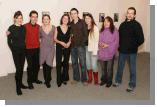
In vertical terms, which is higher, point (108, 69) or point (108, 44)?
point (108, 44)

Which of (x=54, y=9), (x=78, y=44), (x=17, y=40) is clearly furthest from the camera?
(x=54, y=9)

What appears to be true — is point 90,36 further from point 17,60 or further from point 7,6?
point 7,6

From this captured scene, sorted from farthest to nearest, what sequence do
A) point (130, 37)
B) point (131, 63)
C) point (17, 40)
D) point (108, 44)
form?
point (108, 44) < point (131, 63) < point (130, 37) < point (17, 40)

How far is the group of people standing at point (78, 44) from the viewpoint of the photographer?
462 cm

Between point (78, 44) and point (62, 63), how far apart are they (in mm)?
528

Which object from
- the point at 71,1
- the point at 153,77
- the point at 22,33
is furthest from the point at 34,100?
the point at 71,1

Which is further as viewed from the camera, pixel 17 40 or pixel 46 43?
pixel 46 43

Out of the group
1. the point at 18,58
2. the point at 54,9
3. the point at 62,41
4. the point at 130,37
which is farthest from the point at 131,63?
the point at 54,9

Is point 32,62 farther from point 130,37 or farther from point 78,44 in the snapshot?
point 130,37

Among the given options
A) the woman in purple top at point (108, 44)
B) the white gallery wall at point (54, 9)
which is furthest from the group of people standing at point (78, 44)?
the white gallery wall at point (54, 9)

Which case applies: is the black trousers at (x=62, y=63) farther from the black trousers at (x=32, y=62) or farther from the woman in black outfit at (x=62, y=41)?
the black trousers at (x=32, y=62)

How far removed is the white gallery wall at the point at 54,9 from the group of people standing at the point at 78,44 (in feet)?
4.38

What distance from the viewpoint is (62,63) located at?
518cm

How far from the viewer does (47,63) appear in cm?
499
